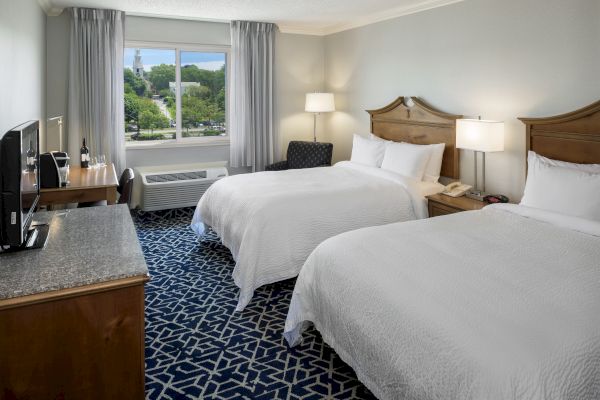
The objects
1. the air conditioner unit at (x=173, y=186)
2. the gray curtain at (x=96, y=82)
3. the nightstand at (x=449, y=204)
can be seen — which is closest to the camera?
the nightstand at (x=449, y=204)

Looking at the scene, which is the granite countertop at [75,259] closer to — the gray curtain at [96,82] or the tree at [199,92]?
the gray curtain at [96,82]

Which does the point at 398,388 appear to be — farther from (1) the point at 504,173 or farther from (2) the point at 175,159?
(2) the point at 175,159

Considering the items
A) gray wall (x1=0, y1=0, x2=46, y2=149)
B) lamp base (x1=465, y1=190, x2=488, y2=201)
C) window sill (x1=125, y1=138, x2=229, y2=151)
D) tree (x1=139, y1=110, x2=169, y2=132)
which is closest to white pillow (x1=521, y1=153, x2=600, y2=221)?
lamp base (x1=465, y1=190, x2=488, y2=201)

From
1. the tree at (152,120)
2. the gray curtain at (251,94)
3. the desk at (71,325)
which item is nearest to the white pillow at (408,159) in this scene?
the gray curtain at (251,94)

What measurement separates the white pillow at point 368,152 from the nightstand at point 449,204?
1.05m

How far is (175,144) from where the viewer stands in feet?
19.3

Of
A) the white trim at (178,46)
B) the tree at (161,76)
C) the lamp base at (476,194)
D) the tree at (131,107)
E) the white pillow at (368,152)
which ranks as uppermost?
the white trim at (178,46)

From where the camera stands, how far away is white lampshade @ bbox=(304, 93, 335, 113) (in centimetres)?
592

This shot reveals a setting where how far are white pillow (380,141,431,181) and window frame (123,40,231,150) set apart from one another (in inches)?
100

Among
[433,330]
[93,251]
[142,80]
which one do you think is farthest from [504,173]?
[142,80]

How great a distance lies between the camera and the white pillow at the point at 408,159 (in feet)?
14.2

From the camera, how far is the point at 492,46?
391cm

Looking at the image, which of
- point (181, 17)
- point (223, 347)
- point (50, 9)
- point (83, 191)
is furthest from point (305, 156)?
point (223, 347)

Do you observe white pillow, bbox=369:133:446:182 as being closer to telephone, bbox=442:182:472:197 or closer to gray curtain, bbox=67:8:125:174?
telephone, bbox=442:182:472:197
